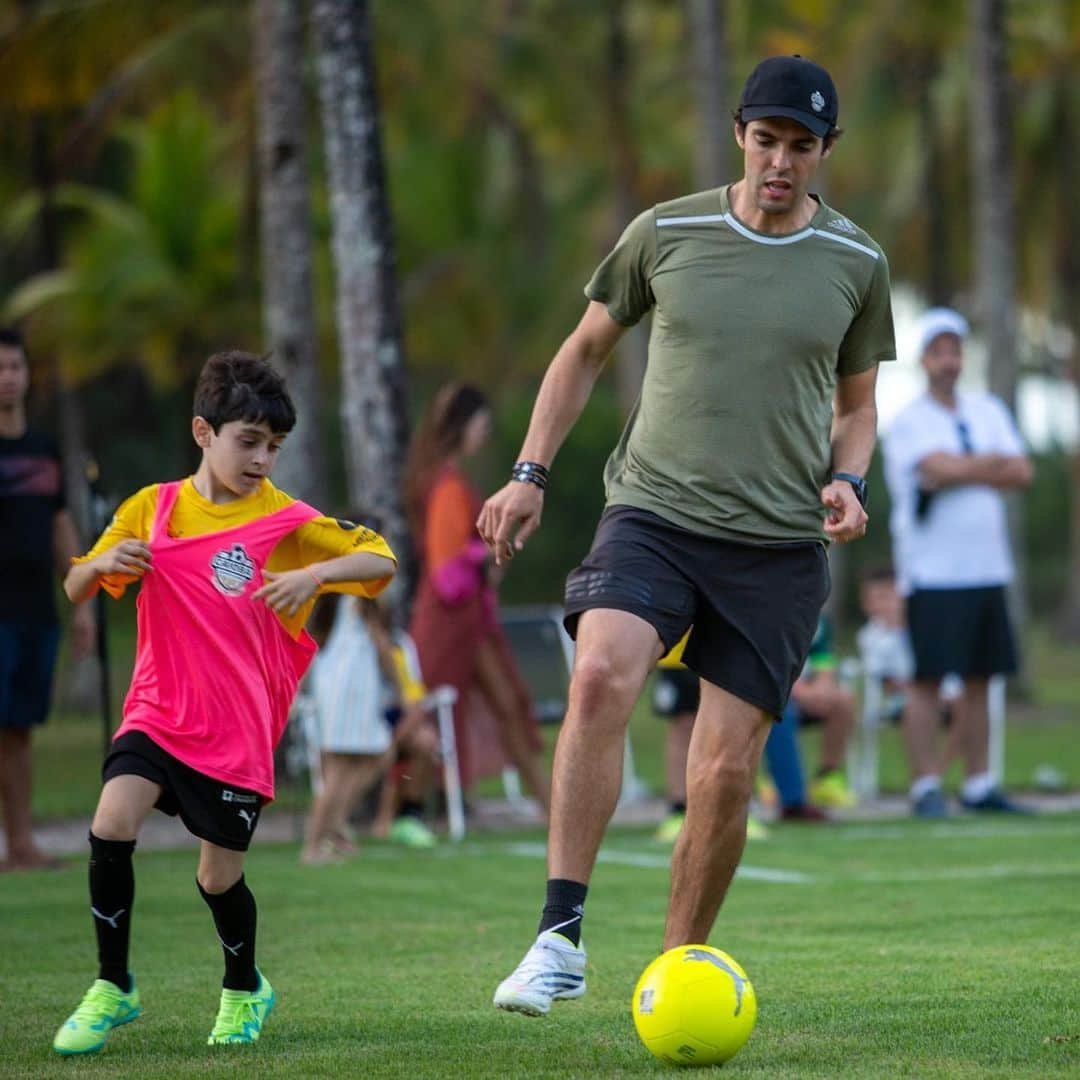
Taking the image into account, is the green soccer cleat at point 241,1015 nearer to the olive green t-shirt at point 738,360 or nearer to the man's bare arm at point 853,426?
the olive green t-shirt at point 738,360

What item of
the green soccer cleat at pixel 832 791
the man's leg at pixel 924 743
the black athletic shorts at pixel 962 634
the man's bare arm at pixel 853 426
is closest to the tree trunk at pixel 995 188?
the green soccer cleat at pixel 832 791

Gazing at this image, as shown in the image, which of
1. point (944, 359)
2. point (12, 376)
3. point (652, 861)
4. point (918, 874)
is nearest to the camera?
point (918, 874)

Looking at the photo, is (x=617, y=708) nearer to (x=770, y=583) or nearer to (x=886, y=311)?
(x=770, y=583)

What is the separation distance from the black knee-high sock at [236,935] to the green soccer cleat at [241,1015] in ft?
0.08

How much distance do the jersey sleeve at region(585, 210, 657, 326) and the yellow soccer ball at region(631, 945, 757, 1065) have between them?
1.74 meters

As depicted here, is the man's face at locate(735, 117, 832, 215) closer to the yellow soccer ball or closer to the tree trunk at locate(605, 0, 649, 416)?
the yellow soccer ball

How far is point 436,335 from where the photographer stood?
38.6 m

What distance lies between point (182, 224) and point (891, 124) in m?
12.6

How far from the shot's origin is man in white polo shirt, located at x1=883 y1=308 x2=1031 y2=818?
11.8 metres

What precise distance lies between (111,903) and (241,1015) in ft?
1.44

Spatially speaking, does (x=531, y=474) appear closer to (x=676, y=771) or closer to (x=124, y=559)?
(x=124, y=559)

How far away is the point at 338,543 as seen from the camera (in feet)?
17.9

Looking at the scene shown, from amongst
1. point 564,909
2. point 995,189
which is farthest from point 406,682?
point 995,189

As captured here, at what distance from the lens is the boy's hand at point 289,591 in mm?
5109
